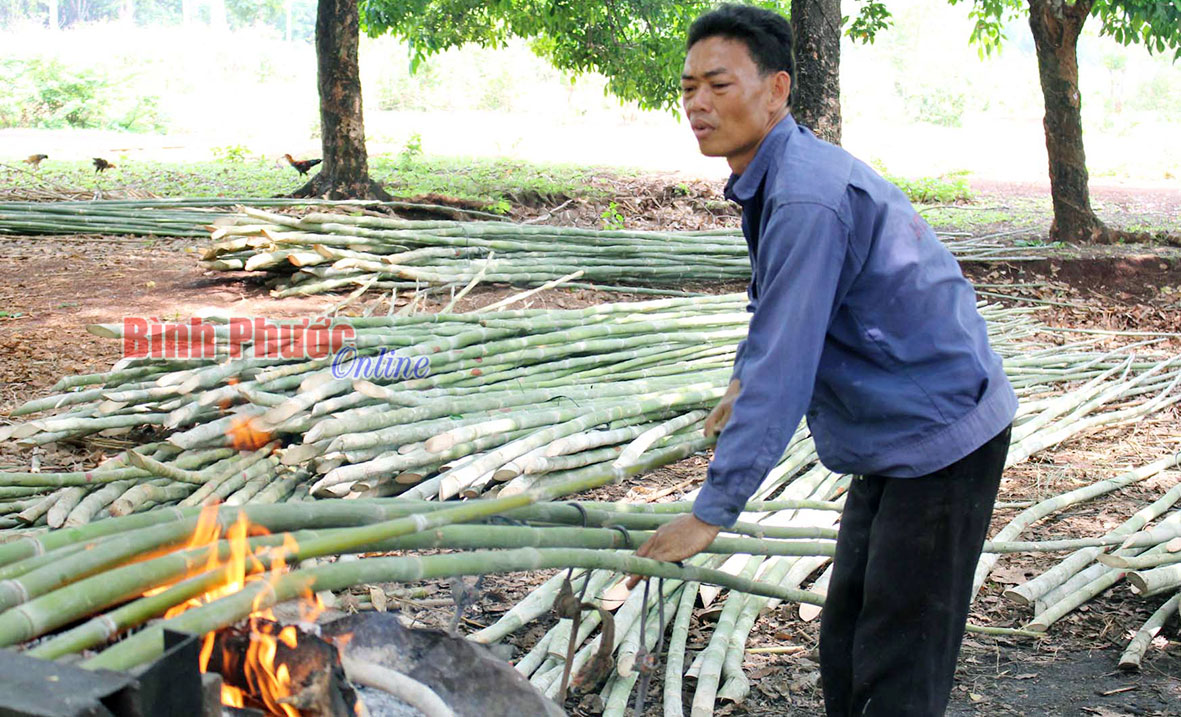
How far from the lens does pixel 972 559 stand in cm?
209

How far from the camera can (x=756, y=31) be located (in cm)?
190

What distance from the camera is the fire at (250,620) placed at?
1.50 m

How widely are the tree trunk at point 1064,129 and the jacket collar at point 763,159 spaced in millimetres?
6921

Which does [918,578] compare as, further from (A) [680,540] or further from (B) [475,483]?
(B) [475,483]

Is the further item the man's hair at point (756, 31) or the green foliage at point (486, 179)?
the green foliage at point (486, 179)

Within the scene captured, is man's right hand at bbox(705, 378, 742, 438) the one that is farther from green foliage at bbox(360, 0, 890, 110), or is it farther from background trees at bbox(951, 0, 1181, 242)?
green foliage at bbox(360, 0, 890, 110)

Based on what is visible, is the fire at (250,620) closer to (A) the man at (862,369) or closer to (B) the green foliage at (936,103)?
(A) the man at (862,369)

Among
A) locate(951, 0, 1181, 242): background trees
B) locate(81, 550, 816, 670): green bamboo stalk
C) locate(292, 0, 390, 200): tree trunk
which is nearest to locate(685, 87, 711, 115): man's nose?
locate(81, 550, 816, 670): green bamboo stalk

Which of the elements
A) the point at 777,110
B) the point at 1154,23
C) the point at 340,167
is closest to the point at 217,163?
the point at 340,167

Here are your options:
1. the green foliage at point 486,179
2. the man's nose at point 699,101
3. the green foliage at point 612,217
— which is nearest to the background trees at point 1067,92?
the green foliage at point 612,217

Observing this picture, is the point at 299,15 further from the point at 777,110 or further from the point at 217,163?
the point at 777,110

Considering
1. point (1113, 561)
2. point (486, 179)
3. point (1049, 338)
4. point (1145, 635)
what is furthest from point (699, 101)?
point (486, 179)

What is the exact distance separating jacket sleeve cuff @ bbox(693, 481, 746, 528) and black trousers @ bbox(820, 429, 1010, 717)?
1.36 feet

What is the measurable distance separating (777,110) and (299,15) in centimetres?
6081
